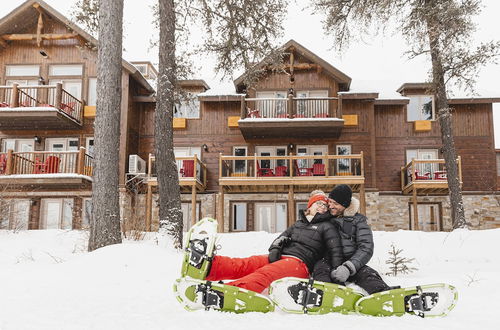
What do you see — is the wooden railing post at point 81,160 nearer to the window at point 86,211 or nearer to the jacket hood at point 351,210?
the window at point 86,211

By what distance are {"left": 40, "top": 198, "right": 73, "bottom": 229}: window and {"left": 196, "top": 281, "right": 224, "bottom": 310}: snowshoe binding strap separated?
17.1m

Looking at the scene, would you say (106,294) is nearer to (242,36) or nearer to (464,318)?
(464,318)

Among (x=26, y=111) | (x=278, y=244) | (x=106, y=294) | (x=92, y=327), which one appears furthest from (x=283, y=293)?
(x=26, y=111)

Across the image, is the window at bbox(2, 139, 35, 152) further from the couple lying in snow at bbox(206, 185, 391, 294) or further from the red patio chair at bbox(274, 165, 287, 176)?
the couple lying in snow at bbox(206, 185, 391, 294)

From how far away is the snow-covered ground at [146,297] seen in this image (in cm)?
343

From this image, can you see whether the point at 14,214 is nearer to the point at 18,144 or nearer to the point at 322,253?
the point at 18,144

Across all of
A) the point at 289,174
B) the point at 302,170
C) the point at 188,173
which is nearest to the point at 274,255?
the point at 188,173

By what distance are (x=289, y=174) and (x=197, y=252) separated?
48.5 ft

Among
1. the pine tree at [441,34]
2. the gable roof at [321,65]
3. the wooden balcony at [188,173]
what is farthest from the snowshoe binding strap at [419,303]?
the gable roof at [321,65]

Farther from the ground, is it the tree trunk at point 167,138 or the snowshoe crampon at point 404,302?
the tree trunk at point 167,138

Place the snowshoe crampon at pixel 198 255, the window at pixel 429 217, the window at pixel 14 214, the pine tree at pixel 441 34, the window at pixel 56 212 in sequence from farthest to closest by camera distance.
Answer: the window at pixel 429 217
the window at pixel 56 212
the window at pixel 14 214
the pine tree at pixel 441 34
the snowshoe crampon at pixel 198 255

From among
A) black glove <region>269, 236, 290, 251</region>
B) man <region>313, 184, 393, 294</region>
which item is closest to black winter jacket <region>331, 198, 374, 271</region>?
man <region>313, 184, 393, 294</region>

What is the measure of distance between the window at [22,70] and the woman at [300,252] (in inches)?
743

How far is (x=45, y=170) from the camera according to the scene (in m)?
18.1
